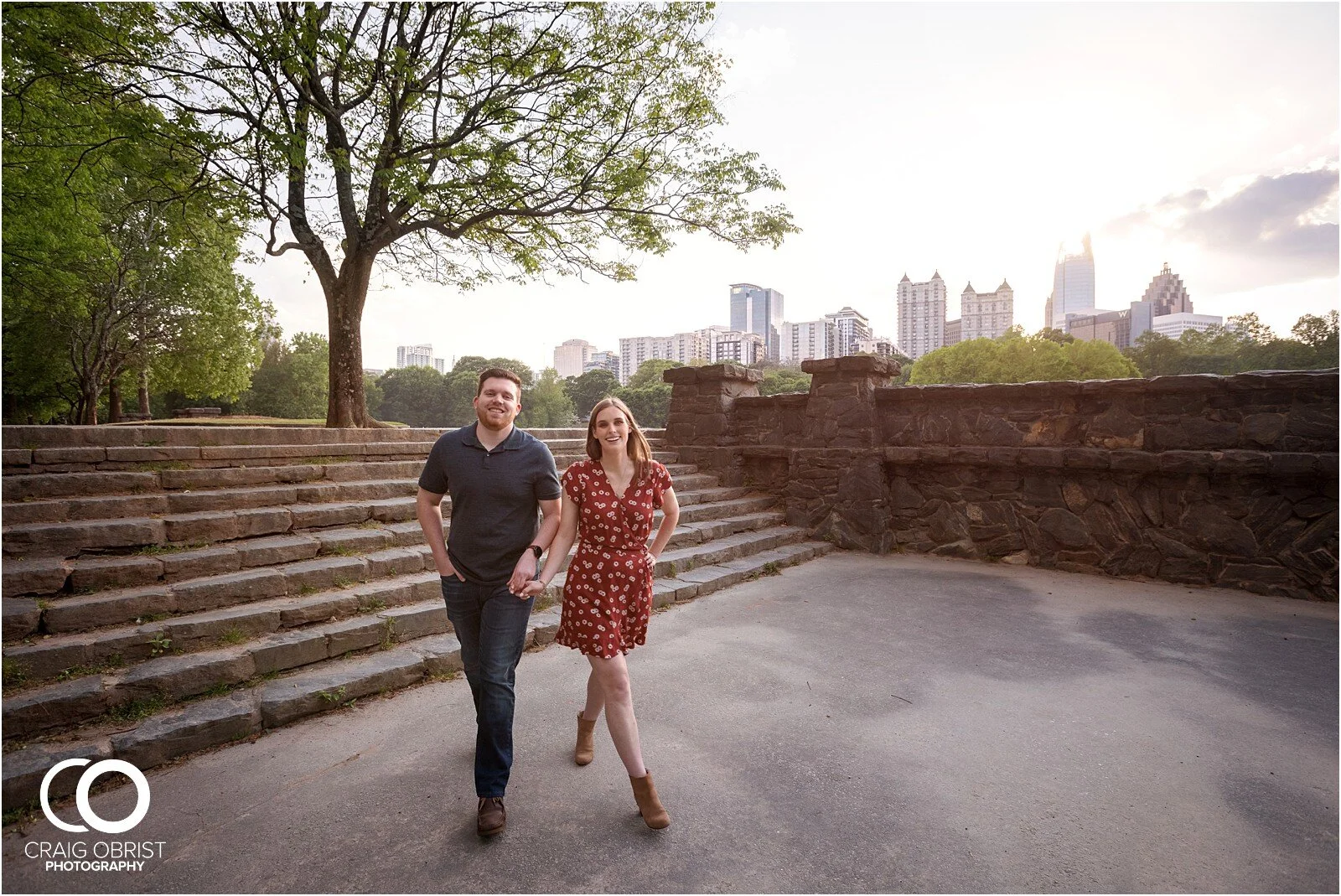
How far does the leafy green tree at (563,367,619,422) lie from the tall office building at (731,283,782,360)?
163 ft

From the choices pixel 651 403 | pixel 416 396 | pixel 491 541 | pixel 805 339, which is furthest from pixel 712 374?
pixel 805 339

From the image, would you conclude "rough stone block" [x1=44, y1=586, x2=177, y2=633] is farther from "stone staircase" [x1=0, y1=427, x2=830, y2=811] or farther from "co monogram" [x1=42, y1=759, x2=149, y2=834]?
"co monogram" [x1=42, y1=759, x2=149, y2=834]

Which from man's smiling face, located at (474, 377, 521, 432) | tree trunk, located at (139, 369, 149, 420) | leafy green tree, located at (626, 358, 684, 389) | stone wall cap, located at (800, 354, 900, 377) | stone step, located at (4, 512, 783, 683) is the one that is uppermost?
leafy green tree, located at (626, 358, 684, 389)

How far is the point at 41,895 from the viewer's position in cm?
208

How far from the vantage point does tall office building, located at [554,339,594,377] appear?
5276 inches

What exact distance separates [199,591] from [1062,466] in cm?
783

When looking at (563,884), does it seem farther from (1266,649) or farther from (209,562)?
(1266,649)

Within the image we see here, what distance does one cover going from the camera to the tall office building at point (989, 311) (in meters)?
91.7

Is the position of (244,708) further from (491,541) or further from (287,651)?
(491,541)

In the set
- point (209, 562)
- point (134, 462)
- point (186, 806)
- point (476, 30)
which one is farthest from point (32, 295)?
point (186, 806)

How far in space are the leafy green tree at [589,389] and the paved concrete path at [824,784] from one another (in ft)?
224

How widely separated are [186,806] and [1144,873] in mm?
3658

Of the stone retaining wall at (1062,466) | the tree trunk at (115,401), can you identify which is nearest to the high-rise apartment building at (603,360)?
the tree trunk at (115,401)

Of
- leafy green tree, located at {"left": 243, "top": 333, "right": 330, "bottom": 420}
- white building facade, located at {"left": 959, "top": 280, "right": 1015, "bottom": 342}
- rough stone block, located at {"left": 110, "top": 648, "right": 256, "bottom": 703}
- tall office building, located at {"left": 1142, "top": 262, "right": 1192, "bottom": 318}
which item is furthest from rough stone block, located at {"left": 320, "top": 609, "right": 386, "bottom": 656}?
tall office building, located at {"left": 1142, "top": 262, "right": 1192, "bottom": 318}
